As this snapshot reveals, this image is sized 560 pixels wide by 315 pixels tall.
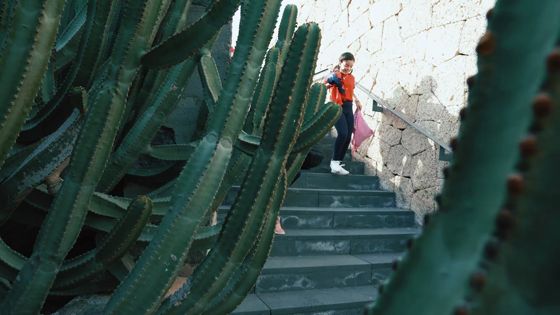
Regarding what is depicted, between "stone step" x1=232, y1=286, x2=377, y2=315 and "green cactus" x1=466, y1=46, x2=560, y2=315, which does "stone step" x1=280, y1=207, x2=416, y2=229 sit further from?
"green cactus" x1=466, y1=46, x2=560, y2=315

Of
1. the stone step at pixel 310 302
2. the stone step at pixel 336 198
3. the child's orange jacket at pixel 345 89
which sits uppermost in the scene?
the child's orange jacket at pixel 345 89

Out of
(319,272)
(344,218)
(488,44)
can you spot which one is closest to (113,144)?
(488,44)

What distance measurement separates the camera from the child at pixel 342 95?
5.87 m

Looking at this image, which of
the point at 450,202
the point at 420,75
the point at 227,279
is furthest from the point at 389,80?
the point at 450,202

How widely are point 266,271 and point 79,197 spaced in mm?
2725

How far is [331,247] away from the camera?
15.6 ft

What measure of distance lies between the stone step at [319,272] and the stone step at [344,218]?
55 cm

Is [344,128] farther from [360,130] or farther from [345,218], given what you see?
[345,218]

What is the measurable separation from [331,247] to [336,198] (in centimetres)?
107

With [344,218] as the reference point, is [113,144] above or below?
above

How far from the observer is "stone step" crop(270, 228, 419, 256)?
4.56m

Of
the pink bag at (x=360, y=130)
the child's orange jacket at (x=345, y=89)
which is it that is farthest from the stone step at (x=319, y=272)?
the pink bag at (x=360, y=130)

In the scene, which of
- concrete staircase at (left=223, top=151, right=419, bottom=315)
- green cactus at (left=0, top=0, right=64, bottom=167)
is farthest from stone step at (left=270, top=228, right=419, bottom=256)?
green cactus at (left=0, top=0, right=64, bottom=167)

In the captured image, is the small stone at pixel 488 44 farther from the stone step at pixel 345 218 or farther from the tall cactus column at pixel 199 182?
the stone step at pixel 345 218
